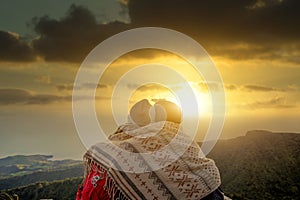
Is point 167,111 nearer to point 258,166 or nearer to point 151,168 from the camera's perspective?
point 151,168

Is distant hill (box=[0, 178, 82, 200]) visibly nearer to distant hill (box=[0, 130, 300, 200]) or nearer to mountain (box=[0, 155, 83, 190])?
distant hill (box=[0, 130, 300, 200])

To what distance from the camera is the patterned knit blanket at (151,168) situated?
3.84 meters

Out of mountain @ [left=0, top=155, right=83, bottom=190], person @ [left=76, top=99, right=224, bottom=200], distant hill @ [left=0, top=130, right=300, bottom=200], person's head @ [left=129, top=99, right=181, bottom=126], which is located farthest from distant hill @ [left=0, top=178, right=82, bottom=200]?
person @ [left=76, top=99, right=224, bottom=200]

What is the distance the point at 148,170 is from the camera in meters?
3.88

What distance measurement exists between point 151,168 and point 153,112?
687 mm

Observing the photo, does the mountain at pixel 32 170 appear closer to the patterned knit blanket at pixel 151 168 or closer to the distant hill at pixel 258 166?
the distant hill at pixel 258 166

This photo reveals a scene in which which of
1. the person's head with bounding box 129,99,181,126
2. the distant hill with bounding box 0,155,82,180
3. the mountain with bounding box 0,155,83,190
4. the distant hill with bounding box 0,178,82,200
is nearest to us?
the person's head with bounding box 129,99,181,126

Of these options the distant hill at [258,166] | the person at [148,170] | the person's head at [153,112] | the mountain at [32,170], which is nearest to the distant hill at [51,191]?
the distant hill at [258,166]

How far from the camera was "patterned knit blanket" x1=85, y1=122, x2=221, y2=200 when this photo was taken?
3838 millimetres

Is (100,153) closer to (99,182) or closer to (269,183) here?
(99,182)

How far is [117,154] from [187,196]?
749 millimetres

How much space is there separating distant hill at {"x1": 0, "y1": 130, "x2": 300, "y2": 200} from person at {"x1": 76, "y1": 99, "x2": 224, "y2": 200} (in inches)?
864

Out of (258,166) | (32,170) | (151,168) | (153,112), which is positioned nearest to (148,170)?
(151,168)

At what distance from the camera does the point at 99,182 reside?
3918 millimetres
